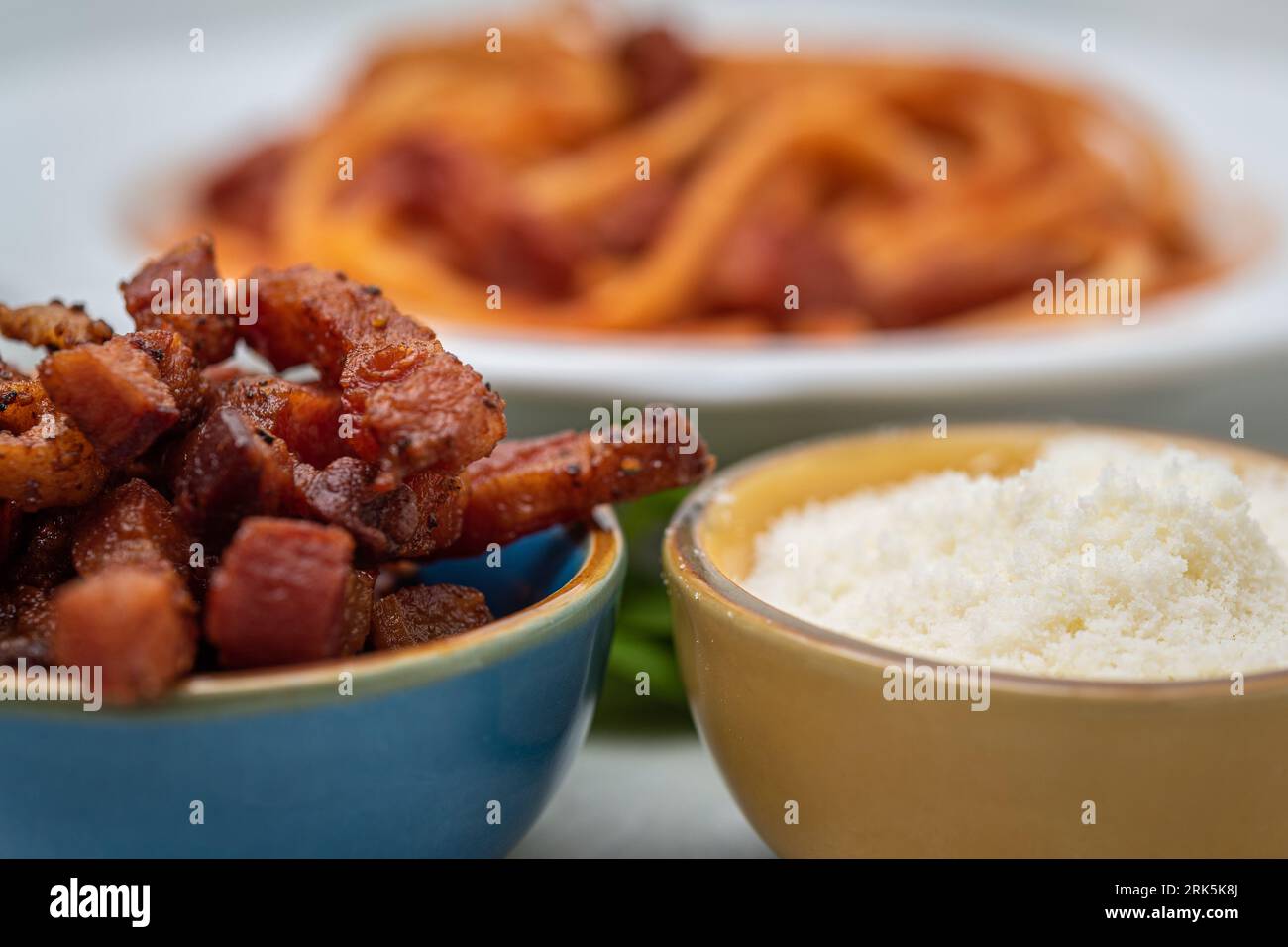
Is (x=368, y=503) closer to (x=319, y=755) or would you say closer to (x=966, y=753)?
(x=319, y=755)

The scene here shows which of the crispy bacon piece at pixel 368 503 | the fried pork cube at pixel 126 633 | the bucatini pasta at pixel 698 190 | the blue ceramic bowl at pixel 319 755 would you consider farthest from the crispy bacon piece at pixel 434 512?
the bucatini pasta at pixel 698 190

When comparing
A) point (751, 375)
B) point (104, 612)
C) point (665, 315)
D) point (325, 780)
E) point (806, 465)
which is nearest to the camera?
point (104, 612)

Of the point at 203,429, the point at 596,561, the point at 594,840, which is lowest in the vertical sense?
the point at 594,840

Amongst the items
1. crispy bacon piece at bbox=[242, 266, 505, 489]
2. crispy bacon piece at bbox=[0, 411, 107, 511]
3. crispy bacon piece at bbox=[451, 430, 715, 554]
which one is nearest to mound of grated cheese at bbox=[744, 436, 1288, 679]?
crispy bacon piece at bbox=[451, 430, 715, 554]

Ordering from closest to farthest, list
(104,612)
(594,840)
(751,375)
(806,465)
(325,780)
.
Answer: (104,612) → (325,780) → (594,840) → (806,465) → (751,375)

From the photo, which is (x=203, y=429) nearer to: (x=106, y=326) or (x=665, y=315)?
(x=106, y=326)

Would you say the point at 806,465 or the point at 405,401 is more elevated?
the point at 405,401
